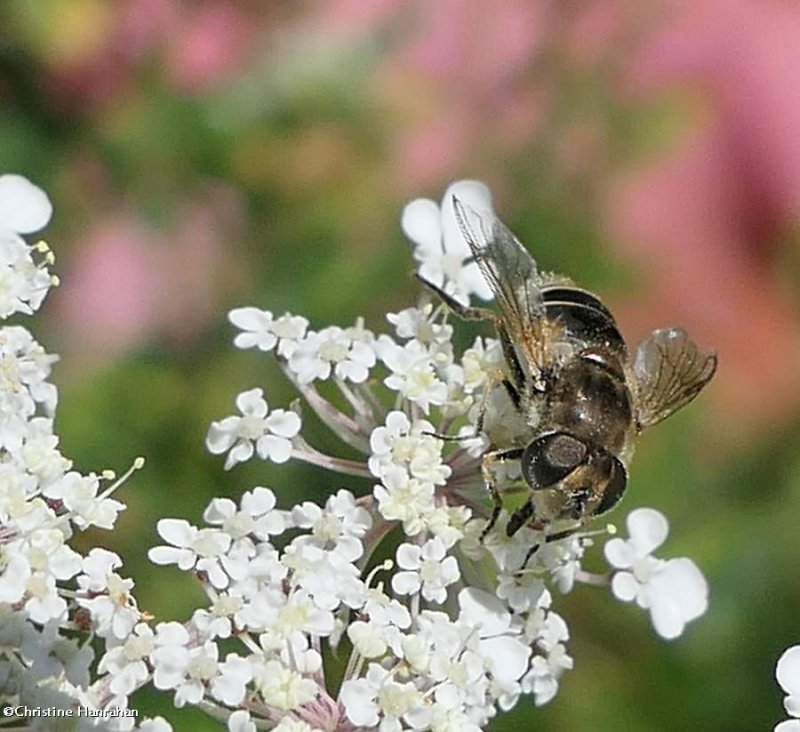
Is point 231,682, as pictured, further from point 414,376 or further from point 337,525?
point 414,376

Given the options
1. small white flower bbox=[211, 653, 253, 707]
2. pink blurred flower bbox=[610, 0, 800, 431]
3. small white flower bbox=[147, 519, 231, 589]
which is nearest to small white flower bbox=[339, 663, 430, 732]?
small white flower bbox=[211, 653, 253, 707]

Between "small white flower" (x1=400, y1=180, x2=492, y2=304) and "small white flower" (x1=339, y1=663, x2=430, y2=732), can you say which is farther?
"small white flower" (x1=400, y1=180, x2=492, y2=304)

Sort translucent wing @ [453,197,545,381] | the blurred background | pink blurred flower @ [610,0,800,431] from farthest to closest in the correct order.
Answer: pink blurred flower @ [610,0,800,431], the blurred background, translucent wing @ [453,197,545,381]

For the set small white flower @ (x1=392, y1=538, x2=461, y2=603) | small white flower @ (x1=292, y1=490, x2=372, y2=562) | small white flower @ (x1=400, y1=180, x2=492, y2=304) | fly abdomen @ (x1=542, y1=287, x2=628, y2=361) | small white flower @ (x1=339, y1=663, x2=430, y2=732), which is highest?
small white flower @ (x1=400, y1=180, x2=492, y2=304)

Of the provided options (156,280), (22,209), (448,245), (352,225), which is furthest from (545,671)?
(156,280)

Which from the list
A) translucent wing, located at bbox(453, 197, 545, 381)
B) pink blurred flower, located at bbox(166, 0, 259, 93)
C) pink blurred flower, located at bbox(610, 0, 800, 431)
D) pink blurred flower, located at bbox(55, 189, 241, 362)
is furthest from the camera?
pink blurred flower, located at bbox(610, 0, 800, 431)

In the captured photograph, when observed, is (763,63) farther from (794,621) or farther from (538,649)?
(538,649)

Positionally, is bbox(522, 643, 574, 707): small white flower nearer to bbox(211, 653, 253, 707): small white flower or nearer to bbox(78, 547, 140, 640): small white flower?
bbox(211, 653, 253, 707): small white flower

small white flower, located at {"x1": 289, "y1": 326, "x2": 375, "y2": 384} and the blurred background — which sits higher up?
the blurred background
